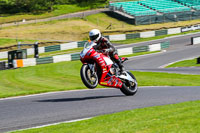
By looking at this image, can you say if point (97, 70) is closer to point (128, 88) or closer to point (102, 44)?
point (102, 44)

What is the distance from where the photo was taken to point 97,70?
10719 millimetres

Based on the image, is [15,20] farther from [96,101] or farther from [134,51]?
[96,101]

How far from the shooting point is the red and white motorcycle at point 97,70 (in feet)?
33.7

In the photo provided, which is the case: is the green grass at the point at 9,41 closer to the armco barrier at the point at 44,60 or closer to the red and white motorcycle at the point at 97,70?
the armco barrier at the point at 44,60

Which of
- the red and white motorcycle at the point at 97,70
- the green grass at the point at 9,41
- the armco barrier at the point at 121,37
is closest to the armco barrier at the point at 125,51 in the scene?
the armco barrier at the point at 121,37

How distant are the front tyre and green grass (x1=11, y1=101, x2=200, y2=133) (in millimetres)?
2070

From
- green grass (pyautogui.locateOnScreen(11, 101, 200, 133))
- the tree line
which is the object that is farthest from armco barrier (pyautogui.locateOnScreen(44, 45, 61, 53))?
green grass (pyautogui.locateOnScreen(11, 101, 200, 133))

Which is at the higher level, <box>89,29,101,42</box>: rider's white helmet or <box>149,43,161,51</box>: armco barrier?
<box>89,29,101,42</box>: rider's white helmet

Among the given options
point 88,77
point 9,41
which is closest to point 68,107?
point 88,77

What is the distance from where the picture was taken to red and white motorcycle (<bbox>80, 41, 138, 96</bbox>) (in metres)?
10.3

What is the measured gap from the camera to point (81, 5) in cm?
7156

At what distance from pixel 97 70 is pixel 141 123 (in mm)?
4025

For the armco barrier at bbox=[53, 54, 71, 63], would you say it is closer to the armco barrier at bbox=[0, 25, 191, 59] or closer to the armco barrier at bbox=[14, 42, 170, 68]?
the armco barrier at bbox=[14, 42, 170, 68]

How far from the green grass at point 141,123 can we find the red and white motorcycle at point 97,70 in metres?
2.20
